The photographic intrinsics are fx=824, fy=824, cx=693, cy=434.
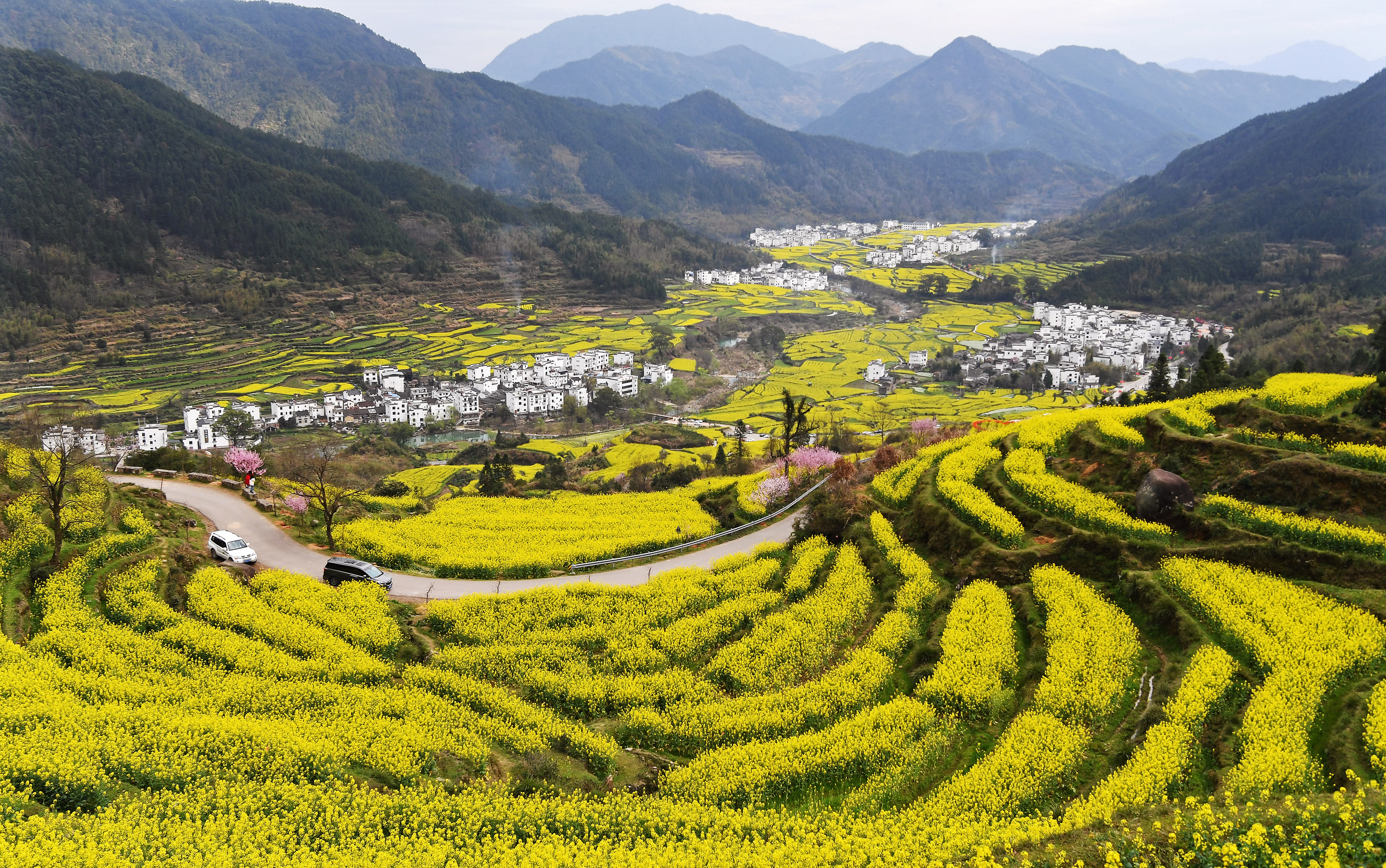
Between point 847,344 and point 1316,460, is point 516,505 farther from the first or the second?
point 847,344

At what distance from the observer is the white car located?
26.8m

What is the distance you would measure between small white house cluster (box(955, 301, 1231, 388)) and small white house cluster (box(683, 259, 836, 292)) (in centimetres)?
→ 5469

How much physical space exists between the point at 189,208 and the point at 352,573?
129 metres

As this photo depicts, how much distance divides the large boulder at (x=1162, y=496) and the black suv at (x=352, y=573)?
2244 centimetres

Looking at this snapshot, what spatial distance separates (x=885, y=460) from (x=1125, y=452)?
390 inches

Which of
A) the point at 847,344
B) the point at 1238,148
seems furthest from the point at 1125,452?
the point at 1238,148

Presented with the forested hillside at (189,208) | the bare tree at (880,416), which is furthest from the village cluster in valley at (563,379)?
the forested hillside at (189,208)

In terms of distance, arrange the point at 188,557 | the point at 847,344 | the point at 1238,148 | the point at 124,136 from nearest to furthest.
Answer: the point at 188,557
the point at 847,344
the point at 124,136
the point at 1238,148

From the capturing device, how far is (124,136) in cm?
13088

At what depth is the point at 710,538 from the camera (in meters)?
31.4

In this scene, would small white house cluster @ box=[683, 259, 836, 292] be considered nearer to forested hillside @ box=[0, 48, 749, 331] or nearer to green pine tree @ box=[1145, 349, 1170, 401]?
forested hillside @ box=[0, 48, 749, 331]

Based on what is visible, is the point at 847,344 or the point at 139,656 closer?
the point at 139,656

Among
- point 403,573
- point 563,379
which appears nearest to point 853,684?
point 403,573

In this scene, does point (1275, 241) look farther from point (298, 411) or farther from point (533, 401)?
point (298, 411)
